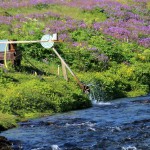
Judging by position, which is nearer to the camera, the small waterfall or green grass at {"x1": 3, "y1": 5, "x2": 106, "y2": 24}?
the small waterfall

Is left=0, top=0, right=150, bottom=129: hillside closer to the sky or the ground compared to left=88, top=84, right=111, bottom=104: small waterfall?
closer to the sky

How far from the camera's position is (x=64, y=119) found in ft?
84.8

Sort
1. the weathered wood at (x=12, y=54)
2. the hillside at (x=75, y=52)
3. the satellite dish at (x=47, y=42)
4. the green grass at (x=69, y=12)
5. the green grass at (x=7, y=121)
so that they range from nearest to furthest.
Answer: the green grass at (x=7, y=121), the satellite dish at (x=47, y=42), the hillside at (x=75, y=52), the weathered wood at (x=12, y=54), the green grass at (x=69, y=12)

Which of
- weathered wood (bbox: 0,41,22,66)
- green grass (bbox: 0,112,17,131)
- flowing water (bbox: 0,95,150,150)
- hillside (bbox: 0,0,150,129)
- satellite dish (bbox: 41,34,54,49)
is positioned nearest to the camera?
flowing water (bbox: 0,95,150,150)

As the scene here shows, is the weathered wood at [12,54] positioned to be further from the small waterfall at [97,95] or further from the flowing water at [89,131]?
the flowing water at [89,131]

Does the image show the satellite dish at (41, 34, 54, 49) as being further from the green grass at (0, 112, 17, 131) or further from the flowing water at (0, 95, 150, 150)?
the green grass at (0, 112, 17, 131)

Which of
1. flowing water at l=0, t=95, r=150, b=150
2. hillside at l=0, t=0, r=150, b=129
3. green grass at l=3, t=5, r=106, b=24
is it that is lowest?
flowing water at l=0, t=95, r=150, b=150

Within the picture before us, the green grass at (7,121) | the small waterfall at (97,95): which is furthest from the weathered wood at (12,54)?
the green grass at (7,121)

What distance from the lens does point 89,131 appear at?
2236cm

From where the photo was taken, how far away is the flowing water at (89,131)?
19500 millimetres

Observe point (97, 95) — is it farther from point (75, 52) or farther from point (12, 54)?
point (75, 52)

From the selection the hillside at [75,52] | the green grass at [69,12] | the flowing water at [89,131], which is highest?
the green grass at [69,12]

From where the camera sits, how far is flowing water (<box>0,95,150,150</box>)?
64.0 ft

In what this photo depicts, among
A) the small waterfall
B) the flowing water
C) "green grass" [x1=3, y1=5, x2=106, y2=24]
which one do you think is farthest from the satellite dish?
"green grass" [x1=3, y1=5, x2=106, y2=24]
